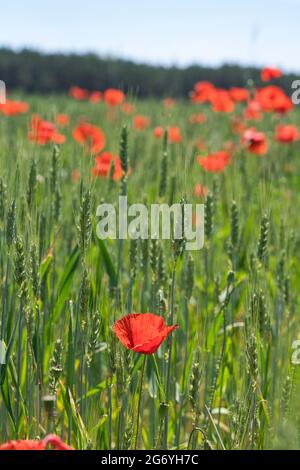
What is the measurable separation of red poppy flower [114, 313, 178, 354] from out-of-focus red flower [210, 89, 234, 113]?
230cm

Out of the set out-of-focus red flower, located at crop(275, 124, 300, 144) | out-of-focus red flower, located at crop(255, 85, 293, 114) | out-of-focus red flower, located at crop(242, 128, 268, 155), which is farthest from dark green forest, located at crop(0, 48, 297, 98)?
out-of-focus red flower, located at crop(242, 128, 268, 155)

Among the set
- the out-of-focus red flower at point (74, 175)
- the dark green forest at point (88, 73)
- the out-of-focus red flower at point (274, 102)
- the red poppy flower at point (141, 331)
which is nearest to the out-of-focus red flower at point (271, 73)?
the out-of-focus red flower at point (274, 102)

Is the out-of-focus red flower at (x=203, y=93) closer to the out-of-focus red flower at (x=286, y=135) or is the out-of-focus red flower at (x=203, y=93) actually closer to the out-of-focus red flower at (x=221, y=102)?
the out-of-focus red flower at (x=221, y=102)

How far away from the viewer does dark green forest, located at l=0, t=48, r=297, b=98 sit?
14.7m

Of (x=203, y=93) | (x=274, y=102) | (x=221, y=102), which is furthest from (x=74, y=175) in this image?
(x=203, y=93)

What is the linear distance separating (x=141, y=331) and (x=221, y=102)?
2397mm

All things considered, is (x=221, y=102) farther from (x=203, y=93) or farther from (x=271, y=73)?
(x=271, y=73)

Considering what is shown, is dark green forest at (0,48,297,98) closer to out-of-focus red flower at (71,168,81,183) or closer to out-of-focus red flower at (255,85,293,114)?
out-of-focus red flower at (255,85,293,114)

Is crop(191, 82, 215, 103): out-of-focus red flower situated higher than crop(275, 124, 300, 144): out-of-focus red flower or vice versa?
crop(191, 82, 215, 103): out-of-focus red flower

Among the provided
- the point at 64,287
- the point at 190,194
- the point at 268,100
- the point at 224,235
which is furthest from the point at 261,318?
the point at 268,100

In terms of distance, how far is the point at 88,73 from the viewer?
1616 cm

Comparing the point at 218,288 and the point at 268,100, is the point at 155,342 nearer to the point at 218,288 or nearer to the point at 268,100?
the point at 218,288

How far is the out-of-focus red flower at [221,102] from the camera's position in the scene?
3.05 meters
